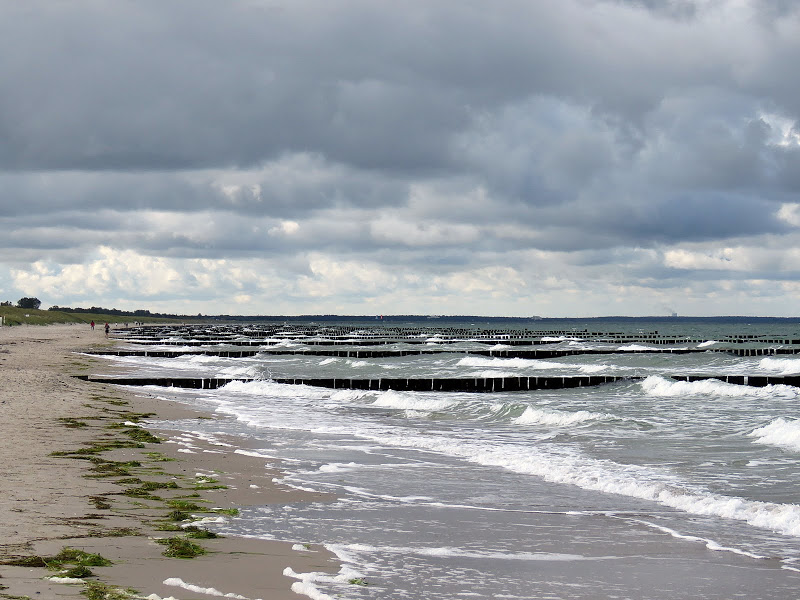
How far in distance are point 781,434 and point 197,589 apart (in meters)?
16.2

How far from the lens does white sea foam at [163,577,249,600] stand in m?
6.89

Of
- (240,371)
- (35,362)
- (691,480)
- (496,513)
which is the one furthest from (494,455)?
(35,362)

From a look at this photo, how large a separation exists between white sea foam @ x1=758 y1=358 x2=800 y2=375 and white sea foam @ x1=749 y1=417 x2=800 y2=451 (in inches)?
1347

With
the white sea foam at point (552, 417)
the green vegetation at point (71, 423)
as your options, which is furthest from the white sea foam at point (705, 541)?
the green vegetation at point (71, 423)

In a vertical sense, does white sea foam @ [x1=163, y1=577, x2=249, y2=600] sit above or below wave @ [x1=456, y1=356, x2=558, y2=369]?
above

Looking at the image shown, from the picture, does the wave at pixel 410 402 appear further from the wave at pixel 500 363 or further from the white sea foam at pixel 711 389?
the wave at pixel 500 363

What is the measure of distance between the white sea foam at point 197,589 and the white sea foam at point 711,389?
3026cm

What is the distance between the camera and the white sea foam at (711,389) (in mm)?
33844

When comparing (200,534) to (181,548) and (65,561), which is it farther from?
(65,561)

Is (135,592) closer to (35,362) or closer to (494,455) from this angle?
(494,455)

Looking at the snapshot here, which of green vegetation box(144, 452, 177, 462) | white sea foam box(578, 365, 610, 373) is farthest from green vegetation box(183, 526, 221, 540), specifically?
white sea foam box(578, 365, 610, 373)

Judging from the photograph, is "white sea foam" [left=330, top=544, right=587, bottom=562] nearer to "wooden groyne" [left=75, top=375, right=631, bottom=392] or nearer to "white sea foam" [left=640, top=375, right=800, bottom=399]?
"wooden groyne" [left=75, top=375, right=631, bottom=392]

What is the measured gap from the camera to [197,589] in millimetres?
7016

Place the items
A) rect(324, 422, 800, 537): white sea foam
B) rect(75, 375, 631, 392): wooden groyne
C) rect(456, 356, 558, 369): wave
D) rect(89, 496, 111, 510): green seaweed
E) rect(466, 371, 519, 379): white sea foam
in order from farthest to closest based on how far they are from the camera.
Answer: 1. rect(456, 356, 558, 369): wave
2. rect(466, 371, 519, 379): white sea foam
3. rect(75, 375, 631, 392): wooden groyne
4. rect(324, 422, 800, 537): white sea foam
5. rect(89, 496, 111, 510): green seaweed
